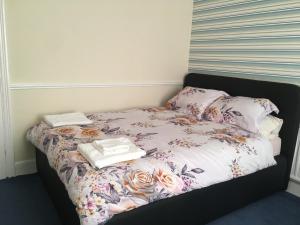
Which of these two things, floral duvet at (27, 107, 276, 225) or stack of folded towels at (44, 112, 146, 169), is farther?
stack of folded towels at (44, 112, 146, 169)

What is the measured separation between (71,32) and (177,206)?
193 cm

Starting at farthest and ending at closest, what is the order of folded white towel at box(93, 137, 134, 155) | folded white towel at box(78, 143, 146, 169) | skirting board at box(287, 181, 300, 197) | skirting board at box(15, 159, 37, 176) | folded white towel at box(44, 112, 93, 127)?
skirting board at box(15, 159, 37, 176) < skirting board at box(287, 181, 300, 197) < folded white towel at box(44, 112, 93, 127) < folded white towel at box(93, 137, 134, 155) < folded white towel at box(78, 143, 146, 169)

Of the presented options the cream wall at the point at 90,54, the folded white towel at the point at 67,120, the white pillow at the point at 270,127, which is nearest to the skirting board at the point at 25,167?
the cream wall at the point at 90,54

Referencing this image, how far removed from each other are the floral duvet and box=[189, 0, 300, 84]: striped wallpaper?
732 millimetres

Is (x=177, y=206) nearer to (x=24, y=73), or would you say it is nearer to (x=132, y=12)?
(x=24, y=73)

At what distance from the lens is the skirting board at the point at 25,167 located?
257 centimetres

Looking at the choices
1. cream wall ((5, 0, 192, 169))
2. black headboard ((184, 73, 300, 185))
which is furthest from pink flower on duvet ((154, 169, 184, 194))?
cream wall ((5, 0, 192, 169))

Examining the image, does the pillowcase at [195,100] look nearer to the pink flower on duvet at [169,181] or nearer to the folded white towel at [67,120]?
the folded white towel at [67,120]

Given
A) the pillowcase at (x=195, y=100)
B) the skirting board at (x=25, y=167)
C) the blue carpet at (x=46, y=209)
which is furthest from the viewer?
the pillowcase at (x=195, y=100)

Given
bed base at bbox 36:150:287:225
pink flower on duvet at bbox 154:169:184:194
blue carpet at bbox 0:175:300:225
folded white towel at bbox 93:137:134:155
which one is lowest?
blue carpet at bbox 0:175:300:225

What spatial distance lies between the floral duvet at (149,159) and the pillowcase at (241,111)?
0.27 feet

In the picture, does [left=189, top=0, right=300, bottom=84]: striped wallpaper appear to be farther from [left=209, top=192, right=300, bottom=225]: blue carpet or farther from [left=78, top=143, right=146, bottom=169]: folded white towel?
[left=78, top=143, right=146, bottom=169]: folded white towel

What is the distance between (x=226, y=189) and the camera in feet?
6.34

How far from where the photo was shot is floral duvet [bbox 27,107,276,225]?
1433 mm
